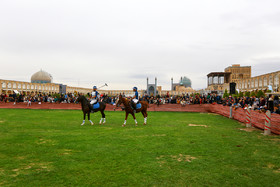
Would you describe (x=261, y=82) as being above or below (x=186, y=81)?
below

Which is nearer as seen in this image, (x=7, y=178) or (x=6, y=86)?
(x=7, y=178)

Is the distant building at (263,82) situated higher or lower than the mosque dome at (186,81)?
lower

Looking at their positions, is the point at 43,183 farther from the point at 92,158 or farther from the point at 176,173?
the point at 176,173

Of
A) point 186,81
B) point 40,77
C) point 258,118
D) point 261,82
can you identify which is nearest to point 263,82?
point 261,82

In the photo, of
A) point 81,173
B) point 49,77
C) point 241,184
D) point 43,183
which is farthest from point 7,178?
point 49,77

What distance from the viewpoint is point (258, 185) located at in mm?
4750

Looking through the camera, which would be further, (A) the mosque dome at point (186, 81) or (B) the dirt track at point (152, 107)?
(A) the mosque dome at point (186, 81)

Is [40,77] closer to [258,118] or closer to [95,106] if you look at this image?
[95,106]

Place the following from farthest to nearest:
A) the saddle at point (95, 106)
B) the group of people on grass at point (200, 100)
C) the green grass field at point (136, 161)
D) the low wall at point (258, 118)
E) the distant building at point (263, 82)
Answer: the distant building at point (263, 82), the group of people on grass at point (200, 100), the saddle at point (95, 106), the low wall at point (258, 118), the green grass field at point (136, 161)

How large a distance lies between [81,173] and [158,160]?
88.7 inches

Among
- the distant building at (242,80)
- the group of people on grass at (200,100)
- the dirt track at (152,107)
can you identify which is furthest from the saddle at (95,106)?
the distant building at (242,80)

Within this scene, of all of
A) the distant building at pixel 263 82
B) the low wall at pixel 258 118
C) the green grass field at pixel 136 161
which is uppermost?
the distant building at pixel 263 82

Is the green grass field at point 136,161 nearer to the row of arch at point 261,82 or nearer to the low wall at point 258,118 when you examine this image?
the low wall at point 258,118

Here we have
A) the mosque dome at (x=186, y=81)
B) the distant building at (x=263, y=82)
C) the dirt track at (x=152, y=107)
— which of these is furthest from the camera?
the mosque dome at (x=186, y=81)
